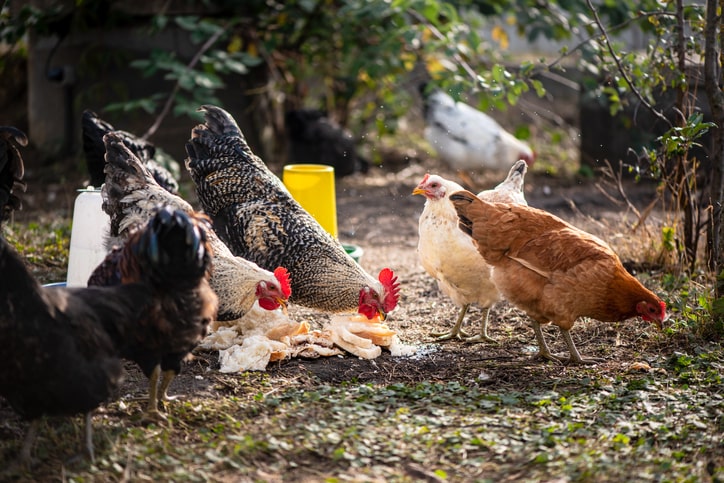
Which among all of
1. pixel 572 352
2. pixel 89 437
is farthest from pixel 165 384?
pixel 572 352

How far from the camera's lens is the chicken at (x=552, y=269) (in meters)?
4.21

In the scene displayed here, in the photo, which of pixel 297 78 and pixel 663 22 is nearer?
pixel 663 22

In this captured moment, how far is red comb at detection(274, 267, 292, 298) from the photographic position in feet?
14.2

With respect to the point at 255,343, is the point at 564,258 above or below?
above

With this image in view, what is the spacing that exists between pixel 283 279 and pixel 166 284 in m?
1.12

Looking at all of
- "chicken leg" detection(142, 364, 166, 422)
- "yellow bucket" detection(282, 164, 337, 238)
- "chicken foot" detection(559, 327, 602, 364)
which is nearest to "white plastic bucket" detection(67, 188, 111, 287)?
"chicken leg" detection(142, 364, 166, 422)

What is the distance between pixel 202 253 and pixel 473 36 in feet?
17.3

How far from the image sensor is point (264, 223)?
4852mm

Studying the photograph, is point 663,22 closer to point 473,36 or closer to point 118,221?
point 473,36

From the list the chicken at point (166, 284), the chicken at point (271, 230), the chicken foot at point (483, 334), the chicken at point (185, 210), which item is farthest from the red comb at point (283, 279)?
the chicken foot at point (483, 334)

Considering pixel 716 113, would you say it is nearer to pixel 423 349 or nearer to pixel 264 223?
pixel 423 349

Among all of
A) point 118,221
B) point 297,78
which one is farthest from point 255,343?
point 297,78

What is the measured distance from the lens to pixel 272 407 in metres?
3.76

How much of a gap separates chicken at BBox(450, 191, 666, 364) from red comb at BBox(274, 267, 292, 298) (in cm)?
105
